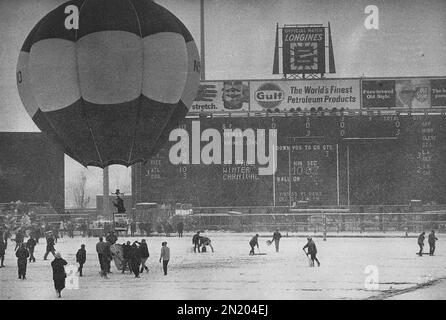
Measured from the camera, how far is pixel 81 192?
6638cm

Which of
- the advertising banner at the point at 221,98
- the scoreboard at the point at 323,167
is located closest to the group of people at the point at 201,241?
the scoreboard at the point at 323,167

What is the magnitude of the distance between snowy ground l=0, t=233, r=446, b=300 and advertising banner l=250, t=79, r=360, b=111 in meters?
10.9

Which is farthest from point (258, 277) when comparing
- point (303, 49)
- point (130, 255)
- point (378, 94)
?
point (378, 94)

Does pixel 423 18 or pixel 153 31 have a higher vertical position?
pixel 423 18

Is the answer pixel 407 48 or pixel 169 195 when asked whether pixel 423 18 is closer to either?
pixel 407 48

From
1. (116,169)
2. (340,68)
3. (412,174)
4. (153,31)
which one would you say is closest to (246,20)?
(340,68)

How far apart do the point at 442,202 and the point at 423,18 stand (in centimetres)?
1075

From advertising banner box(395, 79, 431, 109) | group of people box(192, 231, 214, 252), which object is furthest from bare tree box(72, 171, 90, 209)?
group of people box(192, 231, 214, 252)

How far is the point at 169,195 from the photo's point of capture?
37.1 m

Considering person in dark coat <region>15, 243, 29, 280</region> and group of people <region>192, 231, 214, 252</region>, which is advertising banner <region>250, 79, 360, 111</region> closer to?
group of people <region>192, 231, 214, 252</region>

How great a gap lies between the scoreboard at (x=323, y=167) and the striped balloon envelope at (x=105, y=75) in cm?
1577

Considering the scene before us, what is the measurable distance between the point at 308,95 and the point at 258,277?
66.8 ft

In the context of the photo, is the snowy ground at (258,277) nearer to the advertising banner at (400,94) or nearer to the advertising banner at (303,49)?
the advertising banner at (400,94)

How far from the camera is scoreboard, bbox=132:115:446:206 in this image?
36.3 meters
